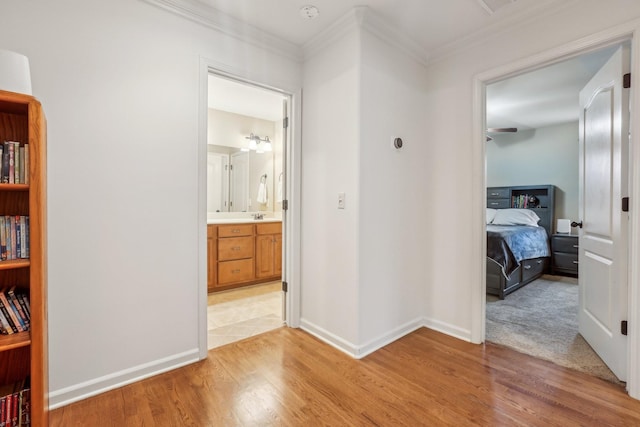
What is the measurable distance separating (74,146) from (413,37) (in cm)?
253

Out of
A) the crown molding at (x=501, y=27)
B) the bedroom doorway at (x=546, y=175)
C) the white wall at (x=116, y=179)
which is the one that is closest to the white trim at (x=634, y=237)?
the bedroom doorway at (x=546, y=175)

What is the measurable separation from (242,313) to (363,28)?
2803mm

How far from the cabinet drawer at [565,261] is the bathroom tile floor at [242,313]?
4.45m

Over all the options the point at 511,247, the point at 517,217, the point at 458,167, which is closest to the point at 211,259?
the point at 458,167

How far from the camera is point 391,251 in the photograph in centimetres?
254

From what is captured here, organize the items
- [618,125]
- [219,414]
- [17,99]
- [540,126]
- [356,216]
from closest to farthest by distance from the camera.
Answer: [17,99], [219,414], [618,125], [356,216], [540,126]

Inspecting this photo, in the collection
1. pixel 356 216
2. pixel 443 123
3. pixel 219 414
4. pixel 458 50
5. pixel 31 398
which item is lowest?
pixel 219 414

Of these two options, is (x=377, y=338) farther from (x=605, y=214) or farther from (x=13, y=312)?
(x=13, y=312)

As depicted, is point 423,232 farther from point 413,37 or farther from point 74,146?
point 74,146

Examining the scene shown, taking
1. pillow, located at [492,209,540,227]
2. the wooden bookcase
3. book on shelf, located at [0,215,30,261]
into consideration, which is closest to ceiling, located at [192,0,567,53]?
the wooden bookcase

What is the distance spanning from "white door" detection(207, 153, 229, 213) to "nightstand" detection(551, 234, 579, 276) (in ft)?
17.3

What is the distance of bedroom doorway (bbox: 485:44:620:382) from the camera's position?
98.5 inches

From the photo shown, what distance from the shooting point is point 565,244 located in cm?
493

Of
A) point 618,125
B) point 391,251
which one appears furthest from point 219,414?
point 618,125
